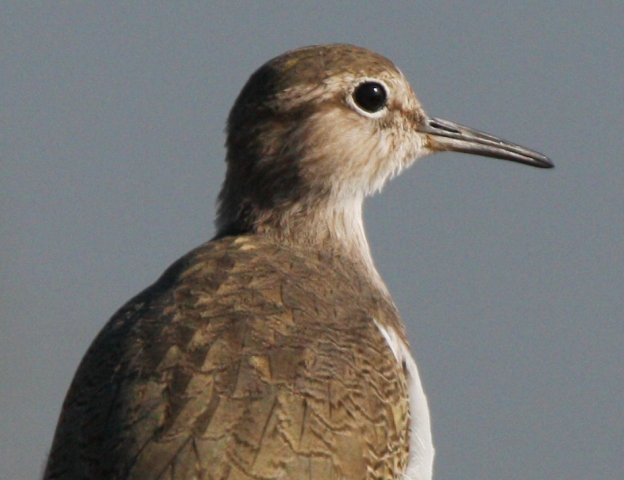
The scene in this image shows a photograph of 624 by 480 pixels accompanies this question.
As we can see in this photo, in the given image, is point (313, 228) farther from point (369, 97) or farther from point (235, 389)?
point (235, 389)

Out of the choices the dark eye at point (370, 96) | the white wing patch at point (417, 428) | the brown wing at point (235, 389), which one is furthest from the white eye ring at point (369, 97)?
the white wing patch at point (417, 428)

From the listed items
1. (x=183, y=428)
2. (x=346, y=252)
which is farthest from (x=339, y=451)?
(x=346, y=252)

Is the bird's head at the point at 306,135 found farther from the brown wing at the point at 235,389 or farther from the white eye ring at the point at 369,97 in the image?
the brown wing at the point at 235,389

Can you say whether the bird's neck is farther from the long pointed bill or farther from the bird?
the long pointed bill

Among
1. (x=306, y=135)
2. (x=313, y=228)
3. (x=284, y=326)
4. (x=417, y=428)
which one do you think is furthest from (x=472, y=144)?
(x=284, y=326)

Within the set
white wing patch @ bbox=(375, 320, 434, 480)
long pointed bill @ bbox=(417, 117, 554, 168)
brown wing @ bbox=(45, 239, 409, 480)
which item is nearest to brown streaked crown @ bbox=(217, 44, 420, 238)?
long pointed bill @ bbox=(417, 117, 554, 168)

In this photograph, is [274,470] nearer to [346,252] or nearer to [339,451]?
[339,451]

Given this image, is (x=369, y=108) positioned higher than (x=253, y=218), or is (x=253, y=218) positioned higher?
(x=369, y=108)

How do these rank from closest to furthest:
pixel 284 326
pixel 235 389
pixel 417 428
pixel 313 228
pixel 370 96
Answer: pixel 235 389 < pixel 284 326 < pixel 417 428 < pixel 313 228 < pixel 370 96
